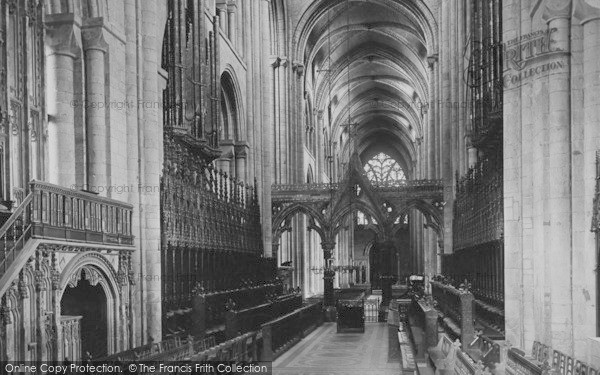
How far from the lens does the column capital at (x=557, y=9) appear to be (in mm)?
11539

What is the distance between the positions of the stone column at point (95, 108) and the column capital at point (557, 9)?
8192mm

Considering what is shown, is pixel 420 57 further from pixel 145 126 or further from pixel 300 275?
pixel 145 126

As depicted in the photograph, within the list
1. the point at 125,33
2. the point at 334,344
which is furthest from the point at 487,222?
the point at 125,33

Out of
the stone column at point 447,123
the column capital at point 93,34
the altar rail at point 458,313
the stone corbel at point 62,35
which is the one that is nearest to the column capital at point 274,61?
the stone column at point 447,123

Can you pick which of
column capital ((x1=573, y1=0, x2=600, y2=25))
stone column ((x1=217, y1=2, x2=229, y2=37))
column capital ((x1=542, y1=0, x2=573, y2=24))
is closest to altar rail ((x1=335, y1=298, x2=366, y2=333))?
stone column ((x1=217, y1=2, x2=229, y2=37))

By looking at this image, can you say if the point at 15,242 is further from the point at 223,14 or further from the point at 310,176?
the point at 310,176

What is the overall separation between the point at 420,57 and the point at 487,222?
2825 centimetres

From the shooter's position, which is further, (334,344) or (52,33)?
(334,344)

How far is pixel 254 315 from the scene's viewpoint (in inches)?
743

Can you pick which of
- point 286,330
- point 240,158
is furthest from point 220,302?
point 240,158

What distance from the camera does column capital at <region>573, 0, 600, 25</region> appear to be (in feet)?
34.7

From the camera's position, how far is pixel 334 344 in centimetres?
1983

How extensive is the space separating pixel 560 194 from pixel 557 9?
3009 millimetres

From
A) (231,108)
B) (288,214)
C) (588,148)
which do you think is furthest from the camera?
(288,214)
